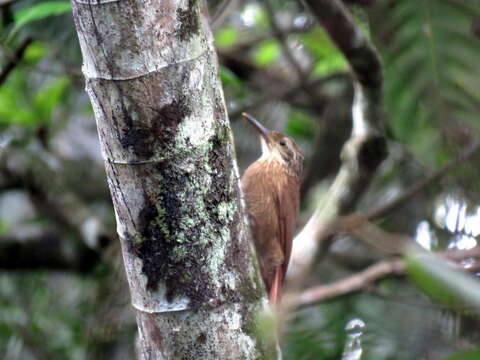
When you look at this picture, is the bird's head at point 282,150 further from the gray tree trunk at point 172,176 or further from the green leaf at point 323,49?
the gray tree trunk at point 172,176

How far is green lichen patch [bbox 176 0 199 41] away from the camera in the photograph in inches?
72.4

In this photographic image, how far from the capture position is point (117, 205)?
6.33ft

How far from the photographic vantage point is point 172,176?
1897 mm

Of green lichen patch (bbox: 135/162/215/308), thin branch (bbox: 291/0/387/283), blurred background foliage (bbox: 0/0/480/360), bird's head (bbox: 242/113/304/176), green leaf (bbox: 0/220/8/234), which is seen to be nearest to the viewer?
green lichen patch (bbox: 135/162/215/308)

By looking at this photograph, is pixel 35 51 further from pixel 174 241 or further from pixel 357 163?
pixel 174 241

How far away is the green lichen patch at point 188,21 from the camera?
6.04 feet

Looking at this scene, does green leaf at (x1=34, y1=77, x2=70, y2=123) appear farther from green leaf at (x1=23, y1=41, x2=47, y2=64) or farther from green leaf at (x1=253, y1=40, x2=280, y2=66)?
green leaf at (x1=253, y1=40, x2=280, y2=66)

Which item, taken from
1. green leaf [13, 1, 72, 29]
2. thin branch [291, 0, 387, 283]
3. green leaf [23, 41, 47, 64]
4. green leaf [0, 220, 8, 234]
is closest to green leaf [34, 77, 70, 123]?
green leaf [23, 41, 47, 64]

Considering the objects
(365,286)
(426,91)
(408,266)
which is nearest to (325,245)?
(365,286)

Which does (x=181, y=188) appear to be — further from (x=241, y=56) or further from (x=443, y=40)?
(x=241, y=56)

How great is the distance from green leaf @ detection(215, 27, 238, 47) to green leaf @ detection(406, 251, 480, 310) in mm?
4282

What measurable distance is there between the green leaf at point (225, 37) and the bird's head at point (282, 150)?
1.26m

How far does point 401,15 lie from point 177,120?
110 cm

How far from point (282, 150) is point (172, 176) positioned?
7.50 feet
